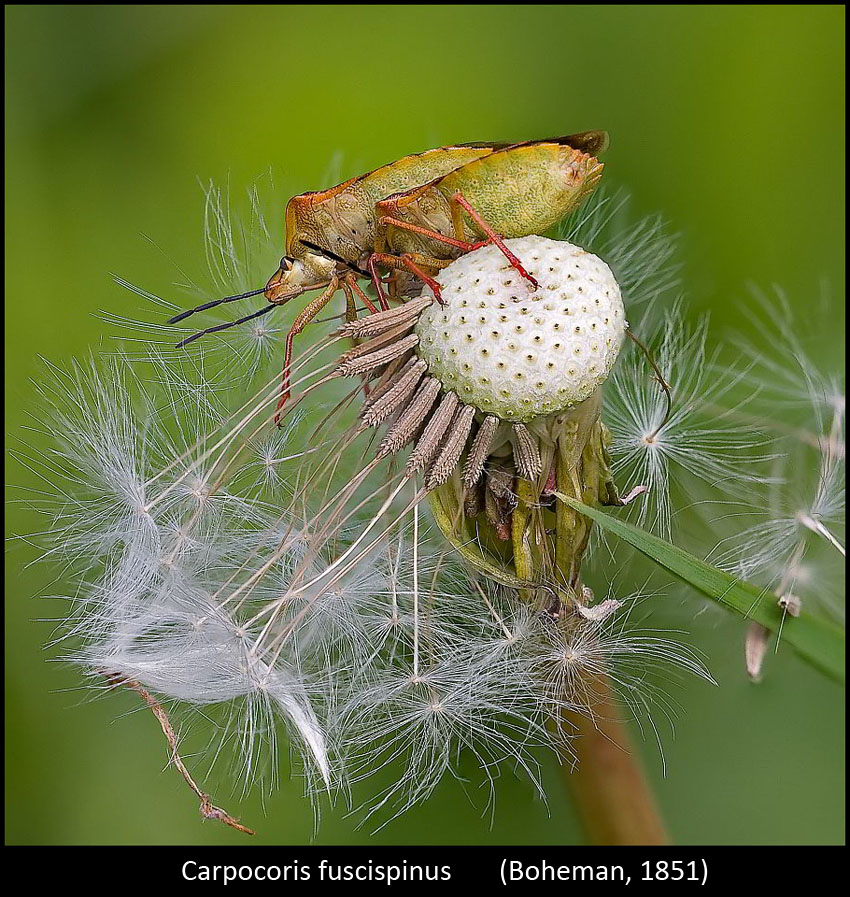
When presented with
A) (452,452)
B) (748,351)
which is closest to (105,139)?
(452,452)

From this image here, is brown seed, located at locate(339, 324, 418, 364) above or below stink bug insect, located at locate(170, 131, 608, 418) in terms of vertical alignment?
below

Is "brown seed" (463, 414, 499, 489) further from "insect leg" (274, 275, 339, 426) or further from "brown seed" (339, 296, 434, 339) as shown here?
"insect leg" (274, 275, 339, 426)

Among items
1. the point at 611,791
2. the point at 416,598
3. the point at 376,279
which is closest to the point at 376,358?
the point at 376,279

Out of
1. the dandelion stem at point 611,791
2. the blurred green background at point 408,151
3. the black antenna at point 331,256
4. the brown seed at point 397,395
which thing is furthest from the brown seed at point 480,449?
the blurred green background at point 408,151

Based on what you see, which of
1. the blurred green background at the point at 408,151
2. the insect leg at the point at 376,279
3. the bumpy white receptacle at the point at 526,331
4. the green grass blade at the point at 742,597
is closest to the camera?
the green grass blade at the point at 742,597

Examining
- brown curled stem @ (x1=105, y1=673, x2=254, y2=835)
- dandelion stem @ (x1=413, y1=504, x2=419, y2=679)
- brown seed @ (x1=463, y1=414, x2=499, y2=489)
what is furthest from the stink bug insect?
brown curled stem @ (x1=105, y1=673, x2=254, y2=835)

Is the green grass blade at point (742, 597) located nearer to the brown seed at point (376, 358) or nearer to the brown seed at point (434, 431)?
the brown seed at point (434, 431)

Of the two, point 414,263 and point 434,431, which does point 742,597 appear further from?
point 414,263
